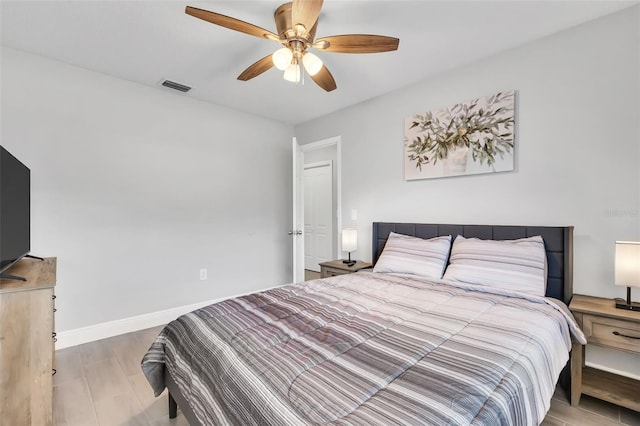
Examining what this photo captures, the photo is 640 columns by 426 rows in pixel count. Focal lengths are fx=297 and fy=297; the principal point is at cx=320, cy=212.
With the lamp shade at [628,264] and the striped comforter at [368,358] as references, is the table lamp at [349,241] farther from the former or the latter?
the lamp shade at [628,264]

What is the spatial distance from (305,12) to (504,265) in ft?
6.82

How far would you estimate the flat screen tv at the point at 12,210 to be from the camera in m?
1.66

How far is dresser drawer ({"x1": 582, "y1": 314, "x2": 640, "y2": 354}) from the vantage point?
164 cm

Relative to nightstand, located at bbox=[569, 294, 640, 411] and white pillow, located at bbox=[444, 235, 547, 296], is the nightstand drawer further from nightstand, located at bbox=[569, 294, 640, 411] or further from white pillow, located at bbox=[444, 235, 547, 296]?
nightstand, located at bbox=[569, 294, 640, 411]

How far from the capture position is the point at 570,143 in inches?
84.1

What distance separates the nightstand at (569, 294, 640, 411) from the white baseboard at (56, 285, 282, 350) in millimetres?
3444

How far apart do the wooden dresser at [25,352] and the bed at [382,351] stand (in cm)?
48

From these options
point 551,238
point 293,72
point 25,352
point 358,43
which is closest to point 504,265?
point 551,238

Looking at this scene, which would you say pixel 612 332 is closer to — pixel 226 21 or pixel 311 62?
pixel 311 62

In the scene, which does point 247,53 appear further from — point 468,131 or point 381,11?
point 468,131

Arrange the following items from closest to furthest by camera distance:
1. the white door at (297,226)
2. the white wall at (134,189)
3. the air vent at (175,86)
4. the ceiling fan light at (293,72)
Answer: the ceiling fan light at (293,72)
the white wall at (134,189)
the air vent at (175,86)
the white door at (297,226)

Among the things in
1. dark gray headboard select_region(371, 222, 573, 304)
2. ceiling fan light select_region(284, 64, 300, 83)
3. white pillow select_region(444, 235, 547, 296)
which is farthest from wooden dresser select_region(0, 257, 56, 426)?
dark gray headboard select_region(371, 222, 573, 304)

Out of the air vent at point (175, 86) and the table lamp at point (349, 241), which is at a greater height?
the air vent at point (175, 86)

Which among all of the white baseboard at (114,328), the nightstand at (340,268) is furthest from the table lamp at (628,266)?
the white baseboard at (114,328)
